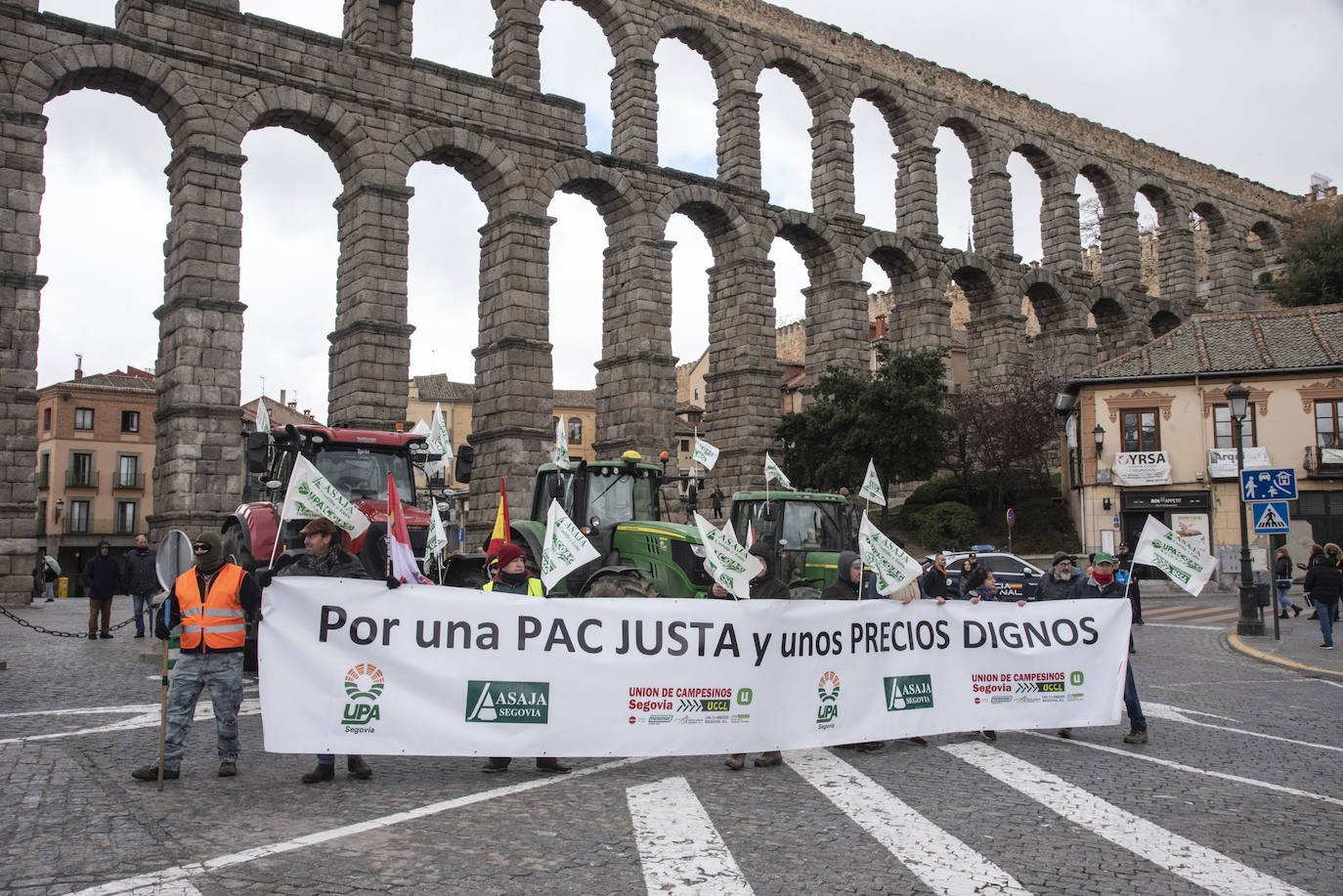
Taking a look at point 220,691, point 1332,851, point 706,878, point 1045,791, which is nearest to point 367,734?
point 220,691

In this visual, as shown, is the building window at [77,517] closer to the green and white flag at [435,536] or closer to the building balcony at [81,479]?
the building balcony at [81,479]

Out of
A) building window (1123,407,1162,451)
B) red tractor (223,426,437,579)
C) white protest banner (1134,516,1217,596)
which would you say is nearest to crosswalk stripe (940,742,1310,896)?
white protest banner (1134,516,1217,596)

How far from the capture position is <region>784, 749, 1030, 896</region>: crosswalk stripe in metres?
5.28

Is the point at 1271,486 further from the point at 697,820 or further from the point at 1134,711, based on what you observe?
the point at 697,820

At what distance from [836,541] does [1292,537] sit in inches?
936

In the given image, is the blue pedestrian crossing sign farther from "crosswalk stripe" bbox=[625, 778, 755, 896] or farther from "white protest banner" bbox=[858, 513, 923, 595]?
"crosswalk stripe" bbox=[625, 778, 755, 896]

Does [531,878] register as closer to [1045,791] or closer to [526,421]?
[1045,791]

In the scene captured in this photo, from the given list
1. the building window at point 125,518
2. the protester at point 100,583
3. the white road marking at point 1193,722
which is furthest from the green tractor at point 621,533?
the building window at point 125,518

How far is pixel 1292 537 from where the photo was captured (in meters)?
32.4

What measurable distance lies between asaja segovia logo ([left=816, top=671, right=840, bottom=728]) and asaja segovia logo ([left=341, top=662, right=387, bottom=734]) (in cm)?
343

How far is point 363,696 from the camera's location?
7320 millimetres

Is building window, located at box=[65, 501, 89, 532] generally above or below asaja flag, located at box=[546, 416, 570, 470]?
below

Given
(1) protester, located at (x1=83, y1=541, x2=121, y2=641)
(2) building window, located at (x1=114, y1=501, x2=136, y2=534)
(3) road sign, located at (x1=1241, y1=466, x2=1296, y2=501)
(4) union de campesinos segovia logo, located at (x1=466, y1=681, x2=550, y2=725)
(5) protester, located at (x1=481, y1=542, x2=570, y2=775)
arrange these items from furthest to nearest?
(2) building window, located at (x1=114, y1=501, x2=136, y2=534) → (3) road sign, located at (x1=1241, y1=466, x2=1296, y2=501) → (1) protester, located at (x1=83, y1=541, x2=121, y2=641) → (5) protester, located at (x1=481, y1=542, x2=570, y2=775) → (4) union de campesinos segovia logo, located at (x1=466, y1=681, x2=550, y2=725)

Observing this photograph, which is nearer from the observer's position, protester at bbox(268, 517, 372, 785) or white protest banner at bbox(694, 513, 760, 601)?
protester at bbox(268, 517, 372, 785)
